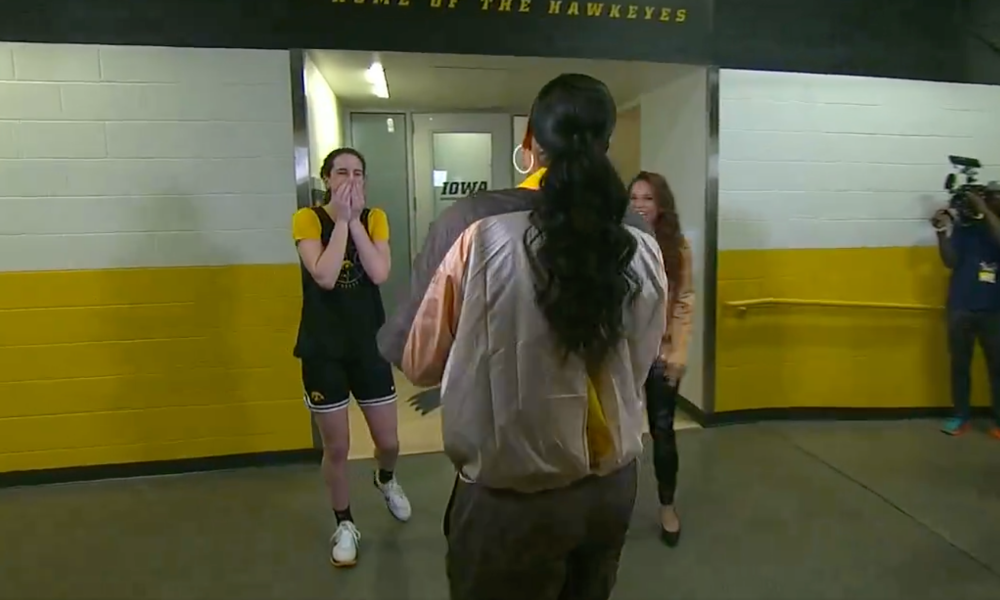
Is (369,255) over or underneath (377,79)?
underneath

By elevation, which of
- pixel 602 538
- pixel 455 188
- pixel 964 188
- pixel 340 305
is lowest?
pixel 602 538

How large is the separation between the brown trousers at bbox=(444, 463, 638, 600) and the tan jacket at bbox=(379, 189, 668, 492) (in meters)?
0.04

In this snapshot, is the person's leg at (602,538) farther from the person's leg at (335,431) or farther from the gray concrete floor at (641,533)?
the person's leg at (335,431)

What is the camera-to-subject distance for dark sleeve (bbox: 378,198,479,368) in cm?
130

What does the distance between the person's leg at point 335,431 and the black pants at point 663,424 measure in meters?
1.15

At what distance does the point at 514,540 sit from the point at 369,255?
4.74 ft

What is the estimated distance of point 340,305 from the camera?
2600 millimetres

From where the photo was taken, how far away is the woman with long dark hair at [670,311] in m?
2.67

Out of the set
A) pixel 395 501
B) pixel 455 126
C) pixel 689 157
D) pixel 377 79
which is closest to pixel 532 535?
pixel 395 501

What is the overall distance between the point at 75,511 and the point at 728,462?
3127 mm

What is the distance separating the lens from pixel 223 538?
298cm

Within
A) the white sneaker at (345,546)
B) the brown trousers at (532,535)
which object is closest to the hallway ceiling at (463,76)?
the white sneaker at (345,546)

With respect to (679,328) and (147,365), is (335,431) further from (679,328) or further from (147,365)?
(147,365)

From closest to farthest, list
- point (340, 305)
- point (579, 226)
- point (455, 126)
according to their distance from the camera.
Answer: point (579, 226) < point (340, 305) < point (455, 126)
